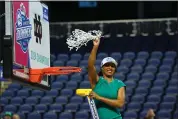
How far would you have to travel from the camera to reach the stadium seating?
18.5 meters

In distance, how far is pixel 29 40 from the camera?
8.91 metres

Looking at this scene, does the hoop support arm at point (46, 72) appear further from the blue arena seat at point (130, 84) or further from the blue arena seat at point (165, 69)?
the blue arena seat at point (165, 69)

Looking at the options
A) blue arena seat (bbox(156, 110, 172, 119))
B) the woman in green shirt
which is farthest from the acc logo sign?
blue arena seat (bbox(156, 110, 172, 119))

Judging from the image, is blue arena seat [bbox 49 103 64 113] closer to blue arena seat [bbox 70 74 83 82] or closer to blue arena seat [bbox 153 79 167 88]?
blue arena seat [bbox 70 74 83 82]

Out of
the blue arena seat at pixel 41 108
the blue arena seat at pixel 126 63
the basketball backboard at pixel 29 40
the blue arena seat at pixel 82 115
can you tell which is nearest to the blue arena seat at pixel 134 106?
the blue arena seat at pixel 82 115

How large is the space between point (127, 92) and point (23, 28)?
35.8ft

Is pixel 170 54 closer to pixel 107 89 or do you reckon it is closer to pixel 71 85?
pixel 71 85

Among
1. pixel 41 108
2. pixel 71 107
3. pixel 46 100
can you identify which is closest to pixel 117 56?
pixel 46 100

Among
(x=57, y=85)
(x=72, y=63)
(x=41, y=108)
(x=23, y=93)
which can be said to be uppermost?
(x=72, y=63)

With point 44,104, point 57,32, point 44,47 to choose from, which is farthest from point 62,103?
point 44,47

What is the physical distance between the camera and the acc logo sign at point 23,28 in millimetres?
8453

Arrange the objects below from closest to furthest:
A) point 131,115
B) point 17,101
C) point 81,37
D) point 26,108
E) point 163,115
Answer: point 81,37, point 131,115, point 163,115, point 26,108, point 17,101

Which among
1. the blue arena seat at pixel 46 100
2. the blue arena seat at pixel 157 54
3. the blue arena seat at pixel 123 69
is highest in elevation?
the blue arena seat at pixel 157 54

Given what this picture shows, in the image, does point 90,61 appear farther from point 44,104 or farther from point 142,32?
point 142,32
